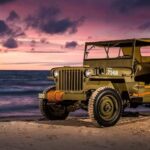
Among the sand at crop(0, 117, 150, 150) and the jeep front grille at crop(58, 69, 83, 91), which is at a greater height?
the jeep front grille at crop(58, 69, 83, 91)

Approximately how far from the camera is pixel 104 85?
1373 cm

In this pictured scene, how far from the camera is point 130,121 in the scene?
1412 cm

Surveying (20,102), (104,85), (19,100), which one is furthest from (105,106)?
(19,100)

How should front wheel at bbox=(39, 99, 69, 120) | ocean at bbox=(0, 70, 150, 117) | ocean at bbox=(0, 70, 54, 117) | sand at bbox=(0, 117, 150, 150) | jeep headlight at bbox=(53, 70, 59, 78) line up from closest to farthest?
sand at bbox=(0, 117, 150, 150) < jeep headlight at bbox=(53, 70, 59, 78) < front wheel at bbox=(39, 99, 69, 120) < ocean at bbox=(0, 70, 150, 117) < ocean at bbox=(0, 70, 54, 117)

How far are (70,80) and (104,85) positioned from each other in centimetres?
96

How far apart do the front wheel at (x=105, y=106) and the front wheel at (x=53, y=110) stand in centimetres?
213

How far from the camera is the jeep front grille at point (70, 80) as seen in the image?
13.3 metres

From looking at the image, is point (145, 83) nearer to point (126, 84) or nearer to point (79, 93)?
point (126, 84)

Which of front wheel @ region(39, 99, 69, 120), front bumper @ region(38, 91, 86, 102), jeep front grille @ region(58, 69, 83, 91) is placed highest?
jeep front grille @ region(58, 69, 83, 91)

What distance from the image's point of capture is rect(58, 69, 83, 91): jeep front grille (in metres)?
13.3

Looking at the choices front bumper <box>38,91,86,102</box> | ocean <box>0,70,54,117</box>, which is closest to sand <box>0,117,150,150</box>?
front bumper <box>38,91,86,102</box>

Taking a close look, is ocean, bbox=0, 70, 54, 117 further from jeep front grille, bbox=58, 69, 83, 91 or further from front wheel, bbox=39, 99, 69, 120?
jeep front grille, bbox=58, 69, 83, 91

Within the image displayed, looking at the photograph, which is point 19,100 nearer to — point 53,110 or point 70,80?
point 53,110

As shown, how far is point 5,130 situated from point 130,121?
381 cm
